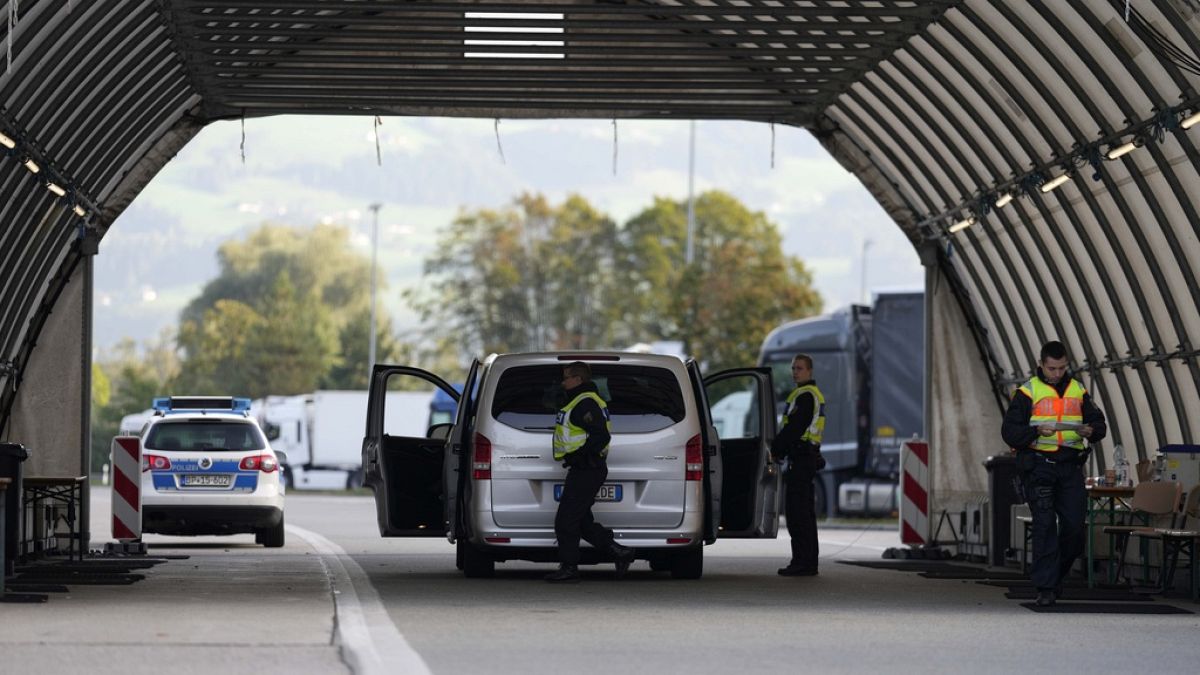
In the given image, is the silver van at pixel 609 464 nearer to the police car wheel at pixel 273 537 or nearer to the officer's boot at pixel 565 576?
the officer's boot at pixel 565 576

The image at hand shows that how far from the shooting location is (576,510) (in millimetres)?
15938

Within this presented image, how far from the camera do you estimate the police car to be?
23.1 m

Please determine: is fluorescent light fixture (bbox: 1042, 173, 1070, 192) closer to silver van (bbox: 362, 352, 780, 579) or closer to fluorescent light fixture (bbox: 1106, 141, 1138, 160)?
fluorescent light fixture (bbox: 1106, 141, 1138, 160)

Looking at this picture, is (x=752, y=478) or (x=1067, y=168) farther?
(x=1067, y=168)

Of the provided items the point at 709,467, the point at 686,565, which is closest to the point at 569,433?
the point at 709,467

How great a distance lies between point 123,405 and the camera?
3979 inches

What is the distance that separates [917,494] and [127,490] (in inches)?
294

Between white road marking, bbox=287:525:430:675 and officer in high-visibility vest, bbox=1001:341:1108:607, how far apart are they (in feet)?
13.8

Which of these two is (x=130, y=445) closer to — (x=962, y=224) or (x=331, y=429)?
(x=962, y=224)

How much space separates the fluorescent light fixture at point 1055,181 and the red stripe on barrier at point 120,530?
29.1 ft

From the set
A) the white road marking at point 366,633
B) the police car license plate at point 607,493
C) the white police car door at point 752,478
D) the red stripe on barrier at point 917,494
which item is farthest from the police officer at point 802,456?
the red stripe on barrier at point 917,494

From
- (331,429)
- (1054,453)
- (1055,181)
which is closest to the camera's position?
(1054,453)

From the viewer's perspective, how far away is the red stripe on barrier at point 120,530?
2109 centimetres

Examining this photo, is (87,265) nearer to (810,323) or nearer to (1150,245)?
(1150,245)
